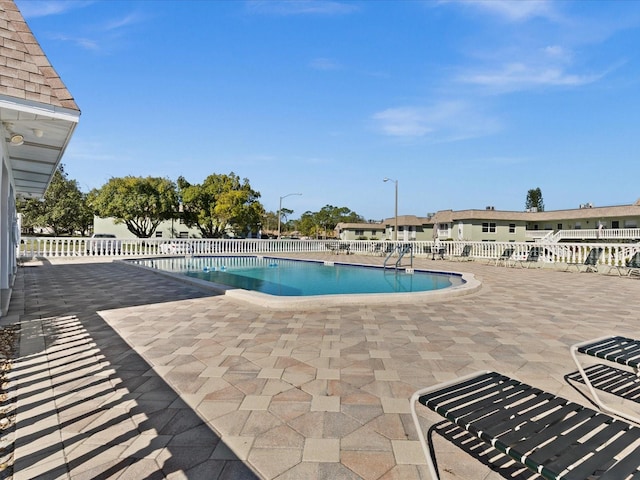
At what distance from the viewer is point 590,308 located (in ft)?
21.9

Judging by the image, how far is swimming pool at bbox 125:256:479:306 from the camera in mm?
7328

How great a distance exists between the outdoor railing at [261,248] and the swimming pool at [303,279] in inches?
67.9

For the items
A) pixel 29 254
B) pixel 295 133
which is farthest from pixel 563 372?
pixel 295 133

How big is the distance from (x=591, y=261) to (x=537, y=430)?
1567 cm

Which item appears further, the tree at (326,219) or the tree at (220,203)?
the tree at (326,219)

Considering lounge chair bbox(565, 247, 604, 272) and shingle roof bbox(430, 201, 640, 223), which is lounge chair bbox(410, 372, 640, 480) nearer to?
lounge chair bbox(565, 247, 604, 272)

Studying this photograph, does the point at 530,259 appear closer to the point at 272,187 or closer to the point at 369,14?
the point at 369,14

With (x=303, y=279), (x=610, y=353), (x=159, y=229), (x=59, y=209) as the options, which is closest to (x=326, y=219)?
(x=159, y=229)

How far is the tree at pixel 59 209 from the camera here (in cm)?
3578

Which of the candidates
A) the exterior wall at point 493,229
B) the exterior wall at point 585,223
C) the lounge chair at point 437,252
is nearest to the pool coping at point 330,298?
the lounge chair at point 437,252

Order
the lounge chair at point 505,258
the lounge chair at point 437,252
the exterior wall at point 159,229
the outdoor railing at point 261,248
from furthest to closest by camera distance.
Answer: the exterior wall at point 159,229, the lounge chair at point 437,252, the lounge chair at point 505,258, the outdoor railing at point 261,248

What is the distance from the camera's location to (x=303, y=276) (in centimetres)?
1393

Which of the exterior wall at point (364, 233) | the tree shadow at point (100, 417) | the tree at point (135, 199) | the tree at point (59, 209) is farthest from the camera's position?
the exterior wall at point (364, 233)

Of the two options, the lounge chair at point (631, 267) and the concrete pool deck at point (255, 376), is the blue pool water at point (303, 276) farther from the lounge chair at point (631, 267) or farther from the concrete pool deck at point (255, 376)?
the lounge chair at point (631, 267)
